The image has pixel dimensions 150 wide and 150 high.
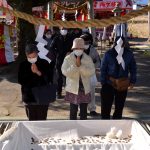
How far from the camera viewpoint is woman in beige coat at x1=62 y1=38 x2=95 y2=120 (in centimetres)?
715

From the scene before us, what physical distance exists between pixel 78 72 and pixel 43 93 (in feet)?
2.61

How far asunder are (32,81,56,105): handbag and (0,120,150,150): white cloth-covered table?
1.94 m

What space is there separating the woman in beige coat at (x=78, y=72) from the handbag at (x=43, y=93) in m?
0.51

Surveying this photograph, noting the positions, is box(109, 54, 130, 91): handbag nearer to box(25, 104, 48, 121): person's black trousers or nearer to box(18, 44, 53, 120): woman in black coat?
box(18, 44, 53, 120): woman in black coat

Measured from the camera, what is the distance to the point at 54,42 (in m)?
10.4

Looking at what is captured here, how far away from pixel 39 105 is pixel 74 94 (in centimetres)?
73

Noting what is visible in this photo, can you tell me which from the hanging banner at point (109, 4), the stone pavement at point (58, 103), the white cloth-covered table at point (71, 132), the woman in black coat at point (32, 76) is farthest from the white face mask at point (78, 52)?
the hanging banner at point (109, 4)

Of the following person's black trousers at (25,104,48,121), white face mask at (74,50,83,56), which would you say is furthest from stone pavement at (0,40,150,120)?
white face mask at (74,50,83,56)

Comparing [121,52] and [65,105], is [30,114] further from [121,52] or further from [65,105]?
[65,105]

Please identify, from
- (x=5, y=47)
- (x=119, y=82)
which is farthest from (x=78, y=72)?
(x=5, y=47)

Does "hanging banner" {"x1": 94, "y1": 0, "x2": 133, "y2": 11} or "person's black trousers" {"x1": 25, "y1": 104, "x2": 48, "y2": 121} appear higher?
"hanging banner" {"x1": 94, "y1": 0, "x2": 133, "y2": 11}

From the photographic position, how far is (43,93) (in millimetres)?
6676

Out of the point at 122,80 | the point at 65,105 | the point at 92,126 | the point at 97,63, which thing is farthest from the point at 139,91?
the point at 92,126

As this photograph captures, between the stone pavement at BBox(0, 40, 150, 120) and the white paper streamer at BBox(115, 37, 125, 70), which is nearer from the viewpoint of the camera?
the white paper streamer at BBox(115, 37, 125, 70)
